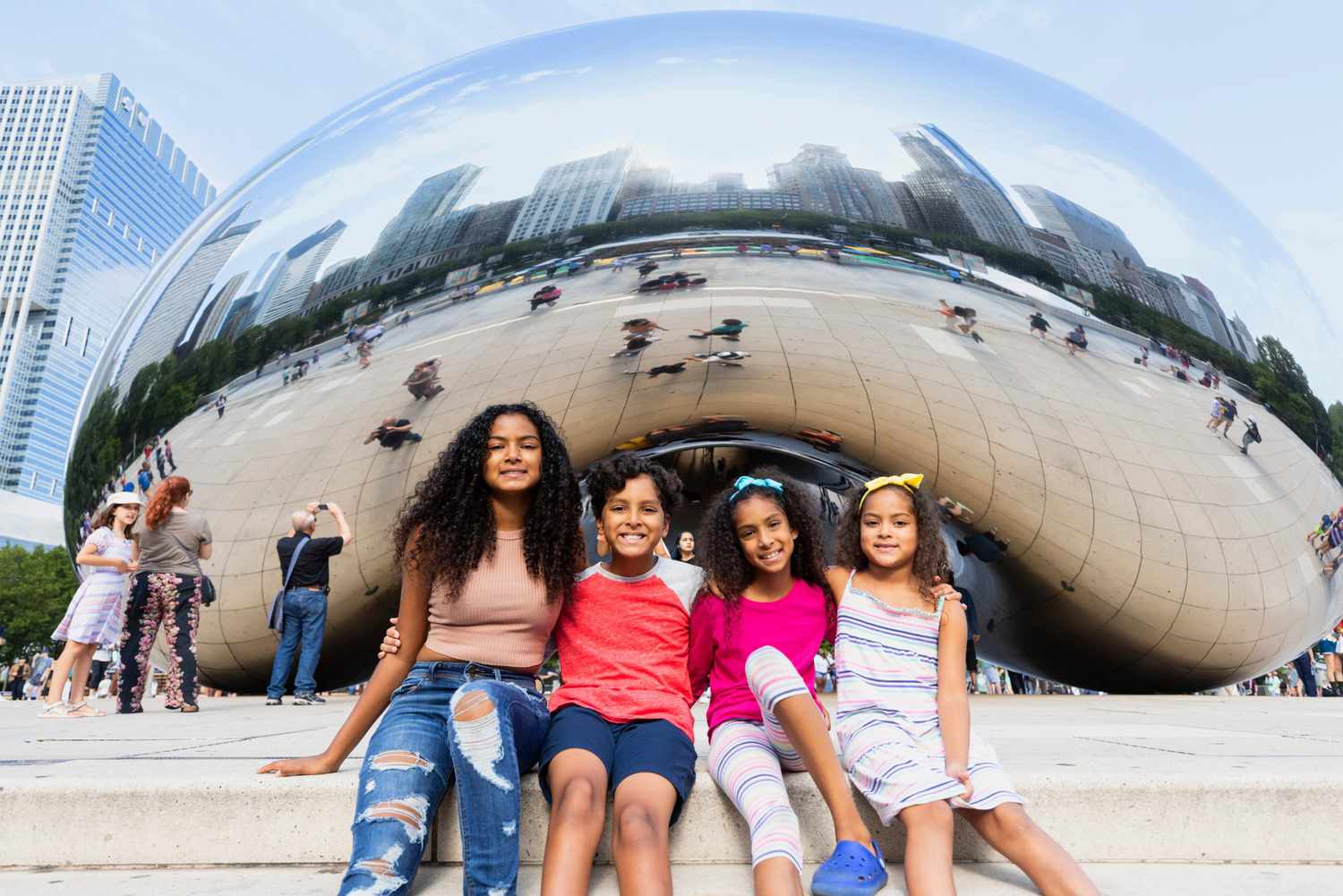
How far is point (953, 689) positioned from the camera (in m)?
2.21

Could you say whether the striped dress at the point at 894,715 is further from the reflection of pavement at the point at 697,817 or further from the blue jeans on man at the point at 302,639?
the blue jeans on man at the point at 302,639

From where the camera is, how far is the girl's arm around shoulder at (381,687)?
218 cm

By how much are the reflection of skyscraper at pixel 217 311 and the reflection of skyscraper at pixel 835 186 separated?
216 cm

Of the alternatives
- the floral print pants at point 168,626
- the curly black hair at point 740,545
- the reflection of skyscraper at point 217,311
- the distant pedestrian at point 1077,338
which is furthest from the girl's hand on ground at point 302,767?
the distant pedestrian at point 1077,338

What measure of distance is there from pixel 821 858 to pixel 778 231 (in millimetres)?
2194

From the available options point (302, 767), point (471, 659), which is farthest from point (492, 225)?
point (302, 767)

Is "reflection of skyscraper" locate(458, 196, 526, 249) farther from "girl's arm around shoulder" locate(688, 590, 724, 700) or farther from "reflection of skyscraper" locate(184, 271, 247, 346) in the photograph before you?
"girl's arm around shoulder" locate(688, 590, 724, 700)

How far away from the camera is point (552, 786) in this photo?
1.99 meters

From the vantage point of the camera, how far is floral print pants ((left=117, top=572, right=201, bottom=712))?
4699mm

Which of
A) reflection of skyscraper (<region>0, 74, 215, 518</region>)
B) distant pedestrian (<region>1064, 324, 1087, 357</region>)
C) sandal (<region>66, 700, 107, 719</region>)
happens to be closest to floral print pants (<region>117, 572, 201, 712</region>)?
sandal (<region>66, 700, 107, 719</region>)

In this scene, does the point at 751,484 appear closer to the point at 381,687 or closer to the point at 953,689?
the point at 953,689

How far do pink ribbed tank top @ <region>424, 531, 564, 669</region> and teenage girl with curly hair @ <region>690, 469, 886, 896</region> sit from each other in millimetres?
425

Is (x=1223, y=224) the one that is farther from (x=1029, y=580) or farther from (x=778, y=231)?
(x=778, y=231)

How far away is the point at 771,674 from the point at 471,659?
76cm
